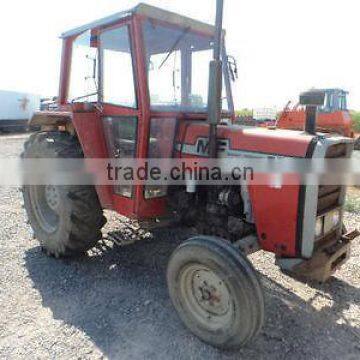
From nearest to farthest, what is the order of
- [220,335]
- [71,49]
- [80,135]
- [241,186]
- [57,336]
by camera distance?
[220,335], [57,336], [241,186], [80,135], [71,49]

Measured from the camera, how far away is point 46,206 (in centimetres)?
473

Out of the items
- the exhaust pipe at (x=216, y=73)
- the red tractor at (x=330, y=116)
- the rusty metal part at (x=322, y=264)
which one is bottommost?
the rusty metal part at (x=322, y=264)

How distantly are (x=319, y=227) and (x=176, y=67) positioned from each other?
1904 mm

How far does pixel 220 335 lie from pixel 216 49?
78.2 inches

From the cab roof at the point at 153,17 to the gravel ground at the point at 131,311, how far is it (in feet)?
7.52

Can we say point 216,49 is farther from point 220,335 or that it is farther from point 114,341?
point 114,341

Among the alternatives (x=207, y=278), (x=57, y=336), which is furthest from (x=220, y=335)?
(x=57, y=336)

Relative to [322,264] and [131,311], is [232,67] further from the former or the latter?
[131,311]

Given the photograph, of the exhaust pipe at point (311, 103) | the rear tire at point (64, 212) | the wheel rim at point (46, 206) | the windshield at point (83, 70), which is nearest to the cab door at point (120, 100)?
the windshield at point (83, 70)

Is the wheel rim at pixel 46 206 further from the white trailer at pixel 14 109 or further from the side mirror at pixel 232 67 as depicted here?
the white trailer at pixel 14 109

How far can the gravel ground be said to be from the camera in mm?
3027

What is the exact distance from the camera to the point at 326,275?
3.33 m

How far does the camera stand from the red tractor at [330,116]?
12875 millimetres

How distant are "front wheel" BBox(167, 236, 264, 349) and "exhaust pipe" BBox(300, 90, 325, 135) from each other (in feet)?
3.76
